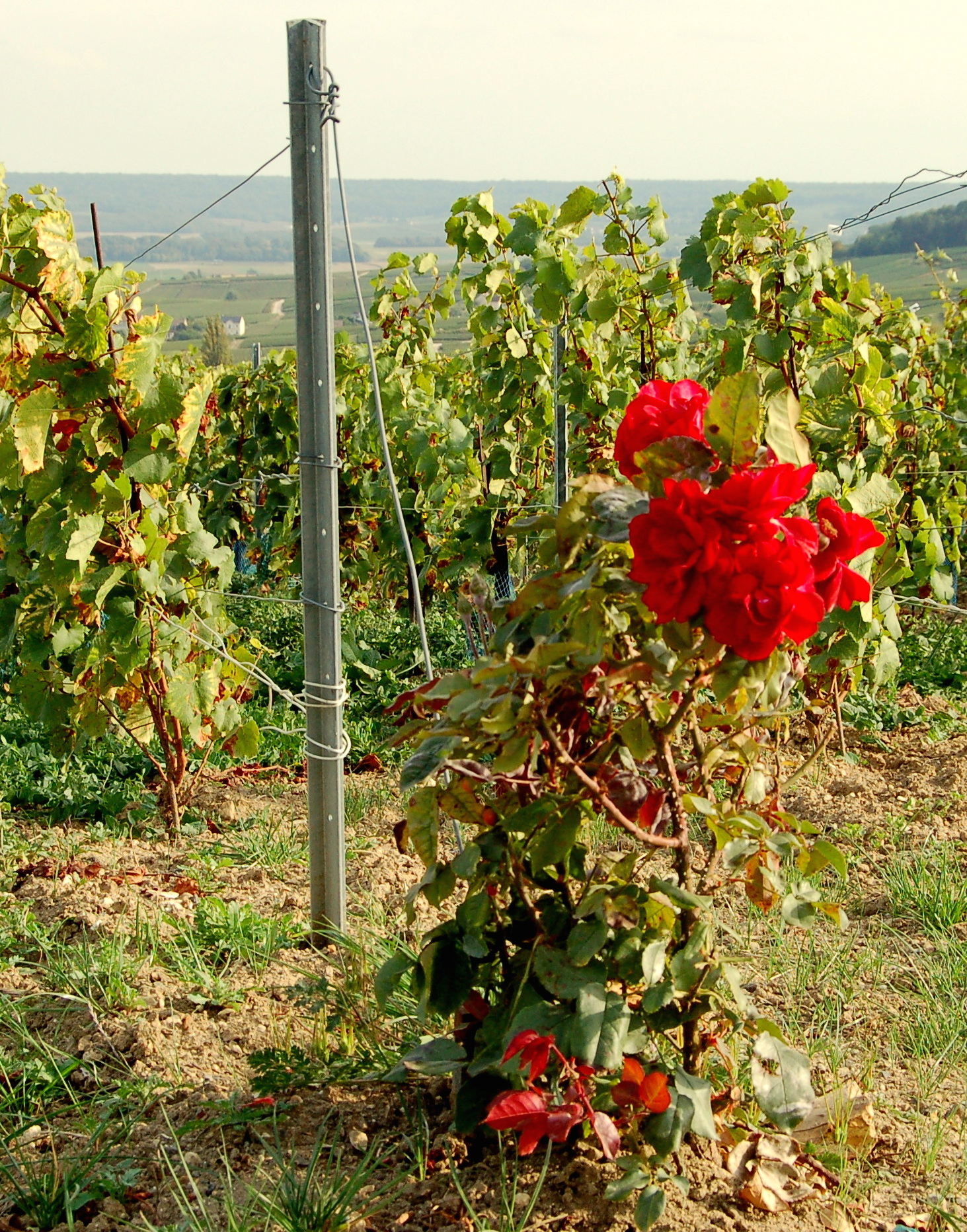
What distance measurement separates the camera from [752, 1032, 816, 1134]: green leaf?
61.1 inches

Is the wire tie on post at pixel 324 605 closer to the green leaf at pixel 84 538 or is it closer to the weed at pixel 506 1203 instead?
the green leaf at pixel 84 538

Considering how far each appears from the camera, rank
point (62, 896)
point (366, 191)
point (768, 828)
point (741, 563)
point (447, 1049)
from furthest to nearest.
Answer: point (366, 191), point (62, 896), point (447, 1049), point (768, 828), point (741, 563)

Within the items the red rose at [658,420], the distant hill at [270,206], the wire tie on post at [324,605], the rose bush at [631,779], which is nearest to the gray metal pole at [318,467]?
the wire tie on post at [324,605]

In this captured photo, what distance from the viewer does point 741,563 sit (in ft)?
4.24

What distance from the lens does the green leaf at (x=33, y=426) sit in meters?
2.88

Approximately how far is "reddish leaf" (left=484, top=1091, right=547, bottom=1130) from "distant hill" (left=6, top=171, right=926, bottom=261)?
33824mm

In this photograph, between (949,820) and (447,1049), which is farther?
(949,820)

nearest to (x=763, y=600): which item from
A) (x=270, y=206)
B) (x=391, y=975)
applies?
(x=391, y=975)

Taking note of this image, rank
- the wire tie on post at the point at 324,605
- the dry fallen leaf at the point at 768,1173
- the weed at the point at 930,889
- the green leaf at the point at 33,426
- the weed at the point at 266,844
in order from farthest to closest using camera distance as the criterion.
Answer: the weed at the point at 266,844
the green leaf at the point at 33,426
the weed at the point at 930,889
the wire tie on post at the point at 324,605
the dry fallen leaf at the point at 768,1173

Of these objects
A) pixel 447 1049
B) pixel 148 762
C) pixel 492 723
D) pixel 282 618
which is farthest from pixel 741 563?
pixel 282 618

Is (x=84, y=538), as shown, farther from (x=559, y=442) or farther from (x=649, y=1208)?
(x=649, y=1208)

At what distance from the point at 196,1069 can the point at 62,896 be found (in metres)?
0.93

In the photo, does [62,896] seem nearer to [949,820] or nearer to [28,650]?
[28,650]

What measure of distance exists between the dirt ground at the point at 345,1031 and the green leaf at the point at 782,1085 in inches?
6.3
